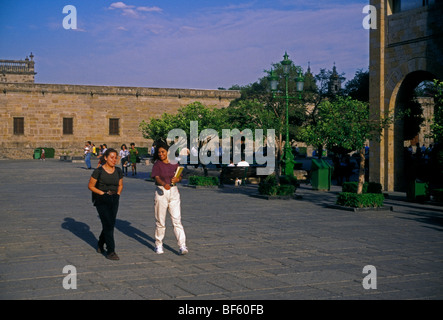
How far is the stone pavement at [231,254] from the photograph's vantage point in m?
5.14

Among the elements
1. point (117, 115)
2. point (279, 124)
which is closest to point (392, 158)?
point (279, 124)

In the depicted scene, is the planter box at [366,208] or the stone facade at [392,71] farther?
the stone facade at [392,71]

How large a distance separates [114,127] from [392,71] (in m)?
32.0

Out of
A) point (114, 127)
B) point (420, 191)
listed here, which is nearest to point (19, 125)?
point (114, 127)

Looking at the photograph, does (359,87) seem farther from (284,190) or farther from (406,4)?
(284,190)

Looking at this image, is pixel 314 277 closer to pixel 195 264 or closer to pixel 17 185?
pixel 195 264

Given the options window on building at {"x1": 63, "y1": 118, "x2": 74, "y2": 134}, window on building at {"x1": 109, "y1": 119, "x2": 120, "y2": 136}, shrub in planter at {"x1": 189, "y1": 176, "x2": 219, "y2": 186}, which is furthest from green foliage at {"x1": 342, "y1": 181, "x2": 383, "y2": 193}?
window on building at {"x1": 63, "y1": 118, "x2": 74, "y2": 134}

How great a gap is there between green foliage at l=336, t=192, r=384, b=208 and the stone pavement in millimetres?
472

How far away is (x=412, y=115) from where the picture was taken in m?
25.9

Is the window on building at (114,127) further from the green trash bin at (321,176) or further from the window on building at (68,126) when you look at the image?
the green trash bin at (321,176)

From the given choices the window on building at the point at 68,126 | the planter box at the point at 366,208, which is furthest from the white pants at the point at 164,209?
the window on building at the point at 68,126

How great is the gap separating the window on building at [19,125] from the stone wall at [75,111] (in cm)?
27

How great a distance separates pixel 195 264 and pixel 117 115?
40216mm
